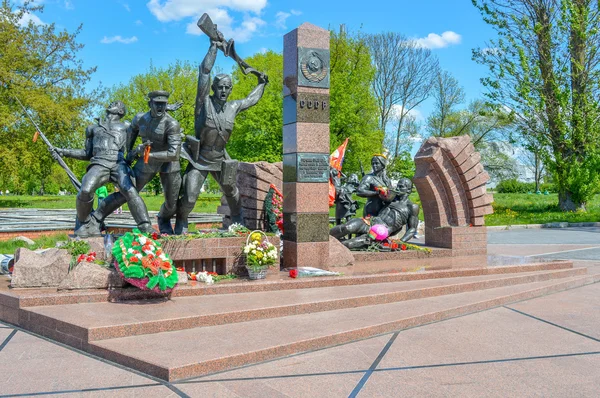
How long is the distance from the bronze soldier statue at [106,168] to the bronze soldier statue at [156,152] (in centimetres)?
14

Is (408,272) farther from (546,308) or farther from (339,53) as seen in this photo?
(339,53)

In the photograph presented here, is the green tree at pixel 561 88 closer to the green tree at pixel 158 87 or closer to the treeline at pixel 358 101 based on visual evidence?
the treeline at pixel 358 101

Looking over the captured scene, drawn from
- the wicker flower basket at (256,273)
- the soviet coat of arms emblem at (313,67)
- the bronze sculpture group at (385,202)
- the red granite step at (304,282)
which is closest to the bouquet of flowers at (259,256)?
the wicker flower basket at (256,273)

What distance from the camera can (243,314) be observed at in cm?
589

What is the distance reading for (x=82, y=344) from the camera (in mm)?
5066

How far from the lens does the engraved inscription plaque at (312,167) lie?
27.6ft

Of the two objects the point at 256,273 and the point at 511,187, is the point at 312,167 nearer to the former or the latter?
the point at 256,273

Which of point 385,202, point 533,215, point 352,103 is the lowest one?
point 533,215

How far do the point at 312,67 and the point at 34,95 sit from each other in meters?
22.7

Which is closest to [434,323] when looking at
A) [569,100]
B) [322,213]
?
[322,213]

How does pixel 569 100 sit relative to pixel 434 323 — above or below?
above

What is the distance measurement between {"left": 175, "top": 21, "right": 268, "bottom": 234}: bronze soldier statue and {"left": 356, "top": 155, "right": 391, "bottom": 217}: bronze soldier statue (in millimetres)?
3320

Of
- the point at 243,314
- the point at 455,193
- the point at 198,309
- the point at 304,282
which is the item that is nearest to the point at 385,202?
the point at 455,193

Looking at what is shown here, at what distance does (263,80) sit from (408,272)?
3831 millimetres
